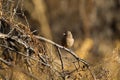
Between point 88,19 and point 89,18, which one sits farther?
point 89,18

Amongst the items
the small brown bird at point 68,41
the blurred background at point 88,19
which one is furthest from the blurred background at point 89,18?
the small brown bird at point 68,41

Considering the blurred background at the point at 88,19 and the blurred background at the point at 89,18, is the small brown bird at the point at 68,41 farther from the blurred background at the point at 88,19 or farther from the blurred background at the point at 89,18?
the blurred background at the point at 89,18

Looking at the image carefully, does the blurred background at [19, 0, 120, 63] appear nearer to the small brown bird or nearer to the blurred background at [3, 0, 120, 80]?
Answer: the blurred background at [3, 0, 120, 80]

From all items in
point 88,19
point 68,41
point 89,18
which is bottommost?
point 68,41

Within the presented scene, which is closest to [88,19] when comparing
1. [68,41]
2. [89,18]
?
[89,18]

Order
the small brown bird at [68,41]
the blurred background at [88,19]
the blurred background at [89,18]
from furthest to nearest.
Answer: the blurred background at [89,18]
the blurred background at [88,19]
the small brown bird at [68,41]

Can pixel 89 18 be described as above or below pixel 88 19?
above

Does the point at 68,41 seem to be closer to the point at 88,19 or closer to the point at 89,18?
the point at 88,19

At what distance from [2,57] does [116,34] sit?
8017mm

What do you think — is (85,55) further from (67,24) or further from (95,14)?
(95,14)

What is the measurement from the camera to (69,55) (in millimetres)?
7301

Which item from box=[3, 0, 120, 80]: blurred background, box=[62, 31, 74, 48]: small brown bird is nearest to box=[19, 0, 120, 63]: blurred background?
box=[3, 0, 120, 80]: blurred background

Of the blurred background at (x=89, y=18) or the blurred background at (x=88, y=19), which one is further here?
the blurred background at (x=89, y=18)

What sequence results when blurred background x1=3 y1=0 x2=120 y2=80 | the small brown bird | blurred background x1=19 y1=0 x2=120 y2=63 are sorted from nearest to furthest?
the small brown bird
blurred background x1=3 y1=0 x2=120 y2=80
blurred background x1=19 y1=0 x2=120 y2=63
